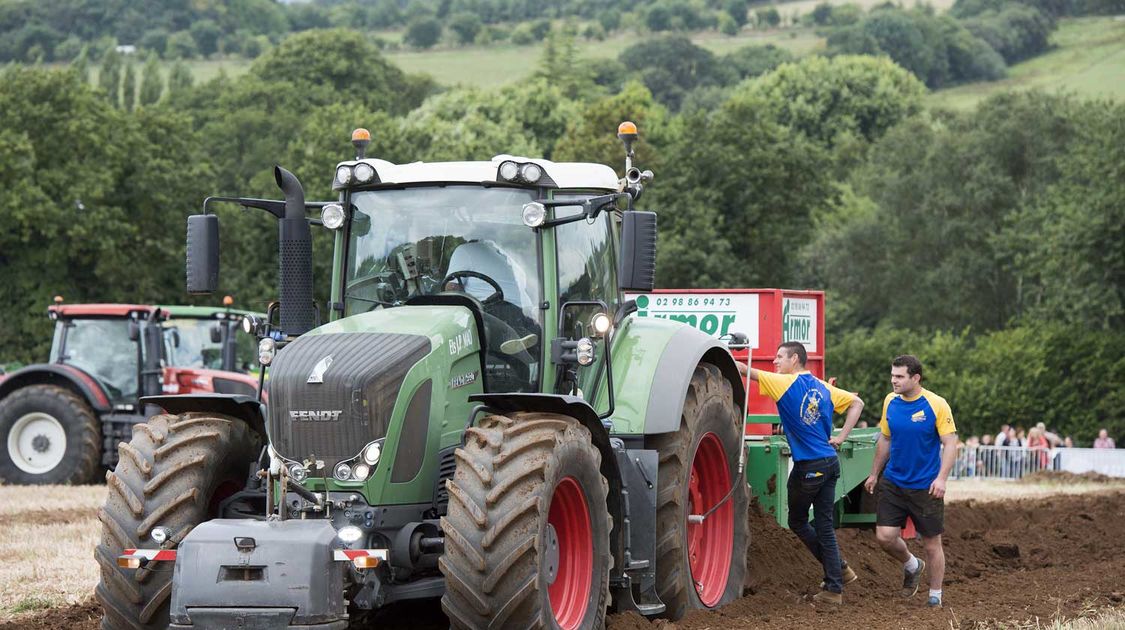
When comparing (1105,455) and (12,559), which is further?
(1105,455)

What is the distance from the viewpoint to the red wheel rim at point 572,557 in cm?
787

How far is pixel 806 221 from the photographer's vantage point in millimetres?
47312

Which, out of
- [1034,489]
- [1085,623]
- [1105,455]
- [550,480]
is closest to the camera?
[550,480]

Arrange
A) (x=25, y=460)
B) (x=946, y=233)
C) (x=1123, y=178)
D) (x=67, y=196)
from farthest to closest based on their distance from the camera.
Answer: (x=946, y=233), (x=67, y=196), (x=1123, y=178), (x=25, y=460)

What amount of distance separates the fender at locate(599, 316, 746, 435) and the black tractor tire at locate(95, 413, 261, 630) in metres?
2.34

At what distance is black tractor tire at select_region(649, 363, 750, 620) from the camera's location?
29.4 feet

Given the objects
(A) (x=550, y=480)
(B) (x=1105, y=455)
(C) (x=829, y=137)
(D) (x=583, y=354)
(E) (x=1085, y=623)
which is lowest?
(B) (x=1105, y=455)

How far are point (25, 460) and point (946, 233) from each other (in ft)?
113

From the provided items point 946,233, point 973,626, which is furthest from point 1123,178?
point 973,626

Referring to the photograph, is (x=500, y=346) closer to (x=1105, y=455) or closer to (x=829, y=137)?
(x=1105, y=455)

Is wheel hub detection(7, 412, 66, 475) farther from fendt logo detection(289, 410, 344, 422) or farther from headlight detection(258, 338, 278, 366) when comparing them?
fendt logo detection(289, 410, 344, 422)

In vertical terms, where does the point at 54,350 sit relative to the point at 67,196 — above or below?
below

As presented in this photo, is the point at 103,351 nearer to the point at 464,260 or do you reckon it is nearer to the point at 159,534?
the point at 464,260

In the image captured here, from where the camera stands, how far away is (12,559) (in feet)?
40.1
